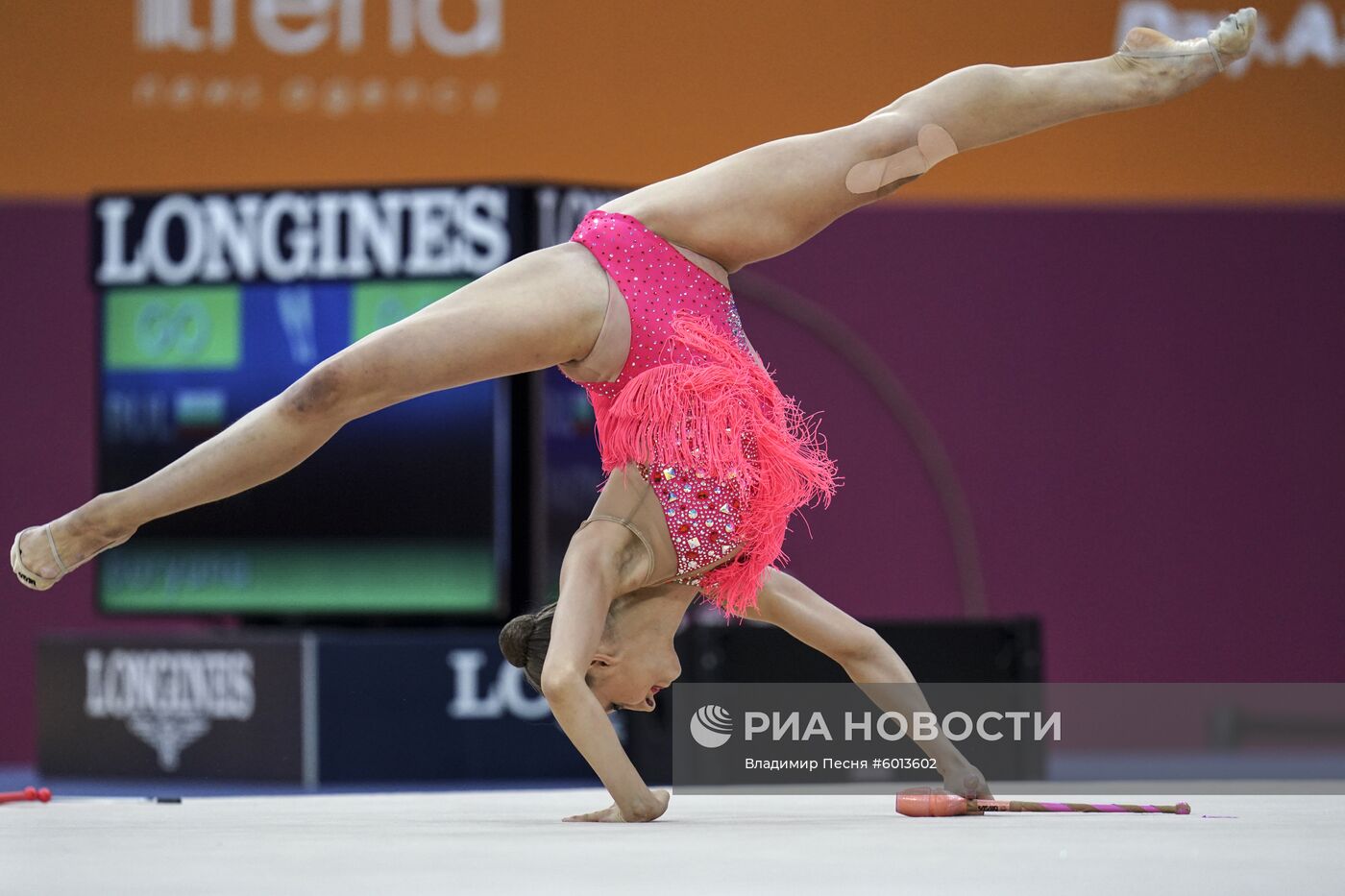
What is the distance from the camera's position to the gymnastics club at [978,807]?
3025 millimetres

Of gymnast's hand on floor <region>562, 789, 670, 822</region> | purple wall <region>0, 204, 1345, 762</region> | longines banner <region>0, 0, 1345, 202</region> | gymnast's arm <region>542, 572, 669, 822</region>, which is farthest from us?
purple wall <region>0, 204, 1345, 762</region>

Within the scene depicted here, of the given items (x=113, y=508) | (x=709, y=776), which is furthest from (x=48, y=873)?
(x=709, y=776)

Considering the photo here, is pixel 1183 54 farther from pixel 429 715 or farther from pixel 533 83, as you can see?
pixel 429 715

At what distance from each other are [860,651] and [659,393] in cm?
61

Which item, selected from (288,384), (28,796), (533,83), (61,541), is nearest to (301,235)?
Result: (288,384)

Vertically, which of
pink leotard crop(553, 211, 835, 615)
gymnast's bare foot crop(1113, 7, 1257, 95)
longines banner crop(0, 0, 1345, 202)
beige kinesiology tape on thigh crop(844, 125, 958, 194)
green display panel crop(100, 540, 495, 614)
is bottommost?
green display panel crop(100, 540, 495, 614)

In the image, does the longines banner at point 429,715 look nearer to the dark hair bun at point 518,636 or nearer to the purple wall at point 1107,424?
the purple wall at point 1107,424

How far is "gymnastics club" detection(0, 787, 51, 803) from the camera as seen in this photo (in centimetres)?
359

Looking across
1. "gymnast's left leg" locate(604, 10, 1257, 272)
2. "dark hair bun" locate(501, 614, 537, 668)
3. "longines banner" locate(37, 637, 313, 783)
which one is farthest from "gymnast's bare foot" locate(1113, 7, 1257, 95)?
"longines banner" locate(37, 637, 313, 783)

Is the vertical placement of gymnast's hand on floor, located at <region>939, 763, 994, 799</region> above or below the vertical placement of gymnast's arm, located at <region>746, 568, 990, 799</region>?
below

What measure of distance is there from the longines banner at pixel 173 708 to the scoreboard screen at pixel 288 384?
197mm

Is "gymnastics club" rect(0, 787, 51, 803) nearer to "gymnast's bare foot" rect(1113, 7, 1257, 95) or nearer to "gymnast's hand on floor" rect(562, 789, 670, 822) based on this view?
"gymnast's hand on floor" rect(562, 789, 670, 822)

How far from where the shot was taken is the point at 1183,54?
10.8 feet

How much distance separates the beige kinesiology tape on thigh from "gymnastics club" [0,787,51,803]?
196 centimetres
